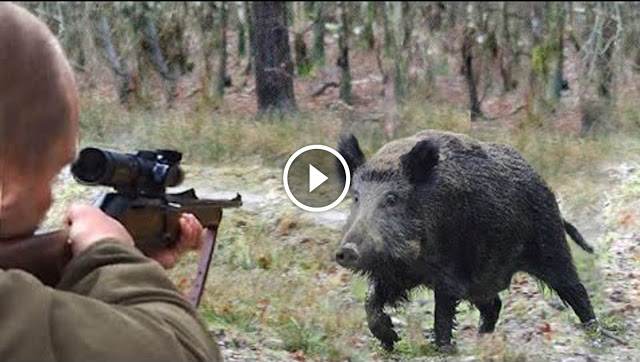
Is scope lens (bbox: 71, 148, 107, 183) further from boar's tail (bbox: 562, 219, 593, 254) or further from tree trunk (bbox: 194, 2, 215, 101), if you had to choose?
tree trunk (bbox: 194, 2, 215, 101)

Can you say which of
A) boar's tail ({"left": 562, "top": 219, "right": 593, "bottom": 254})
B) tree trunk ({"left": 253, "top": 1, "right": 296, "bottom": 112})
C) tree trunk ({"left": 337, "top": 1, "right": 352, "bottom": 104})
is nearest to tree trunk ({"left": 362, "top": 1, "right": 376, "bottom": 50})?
tree trunk ({"left": 337, "top": 1, "right": 352, "bottom": 104})

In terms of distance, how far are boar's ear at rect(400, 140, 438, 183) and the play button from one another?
12 centimetres

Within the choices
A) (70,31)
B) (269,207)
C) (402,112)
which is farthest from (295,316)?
(70,31)

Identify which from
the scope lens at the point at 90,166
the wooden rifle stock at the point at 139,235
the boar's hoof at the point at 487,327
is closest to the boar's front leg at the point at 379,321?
the boar's hoof at the point at 487,327

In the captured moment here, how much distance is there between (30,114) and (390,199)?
1.62m

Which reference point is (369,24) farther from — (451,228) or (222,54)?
(451,228)

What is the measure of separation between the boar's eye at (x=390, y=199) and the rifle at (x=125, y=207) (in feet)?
4.53

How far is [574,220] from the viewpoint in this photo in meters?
2.74

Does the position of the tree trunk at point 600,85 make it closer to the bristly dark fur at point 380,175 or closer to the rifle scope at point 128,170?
the bristly dark fur at point 380,175

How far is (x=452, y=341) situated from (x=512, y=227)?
24 centimetres

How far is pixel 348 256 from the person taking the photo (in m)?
2.59

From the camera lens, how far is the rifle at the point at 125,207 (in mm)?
1134

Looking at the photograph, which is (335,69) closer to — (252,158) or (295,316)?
(252,158)

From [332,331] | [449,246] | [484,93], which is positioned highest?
[484,93]
